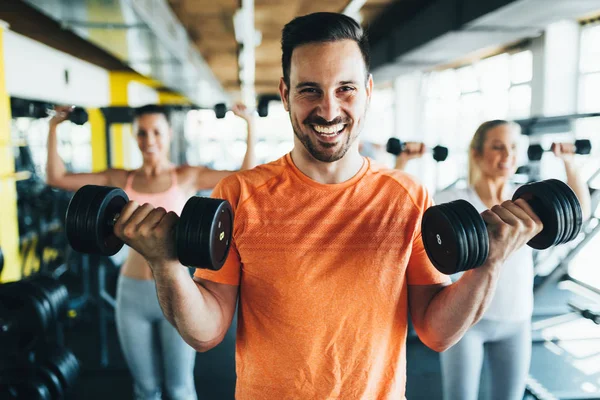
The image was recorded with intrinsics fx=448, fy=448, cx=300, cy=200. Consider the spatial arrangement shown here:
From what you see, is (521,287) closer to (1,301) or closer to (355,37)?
(355,37)

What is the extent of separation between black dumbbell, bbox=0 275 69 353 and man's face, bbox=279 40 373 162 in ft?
4.78

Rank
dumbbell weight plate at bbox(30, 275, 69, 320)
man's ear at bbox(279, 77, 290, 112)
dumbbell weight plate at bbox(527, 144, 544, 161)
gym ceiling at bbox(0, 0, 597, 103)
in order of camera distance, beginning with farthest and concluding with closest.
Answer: gym ceiling at bbox(0, 0, 597, 103)
dumbbell weight plate at bbox(527, 144, 544, 161)
dumbbell weight plate at bbox(30, 275, 69, 320)
man's ear at bbox(279, 77, 290, 112)

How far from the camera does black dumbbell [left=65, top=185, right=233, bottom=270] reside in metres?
0.82

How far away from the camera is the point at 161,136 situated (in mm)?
2111

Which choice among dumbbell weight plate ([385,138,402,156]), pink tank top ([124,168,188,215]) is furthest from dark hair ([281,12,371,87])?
dumbbell weight plate ([385,138,402,156])

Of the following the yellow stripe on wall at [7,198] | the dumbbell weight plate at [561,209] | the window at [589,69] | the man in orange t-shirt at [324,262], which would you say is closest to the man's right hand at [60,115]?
the yellow stripe on wall at [7,198]

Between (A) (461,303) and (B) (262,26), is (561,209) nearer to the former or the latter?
(A) (461,303)

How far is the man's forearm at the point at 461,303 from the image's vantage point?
0.89 metres

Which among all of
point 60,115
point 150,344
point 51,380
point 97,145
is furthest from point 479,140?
point 97,145

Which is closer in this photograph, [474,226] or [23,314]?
[474,226]

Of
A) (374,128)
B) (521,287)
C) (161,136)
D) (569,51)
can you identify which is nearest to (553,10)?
(569,51)

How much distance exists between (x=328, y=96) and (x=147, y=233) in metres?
0.46

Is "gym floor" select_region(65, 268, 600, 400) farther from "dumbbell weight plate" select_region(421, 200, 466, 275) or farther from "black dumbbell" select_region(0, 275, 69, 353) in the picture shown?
"dumbbell weight plate" select_region(421, 200, 466, 275)

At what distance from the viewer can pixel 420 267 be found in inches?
38.7
